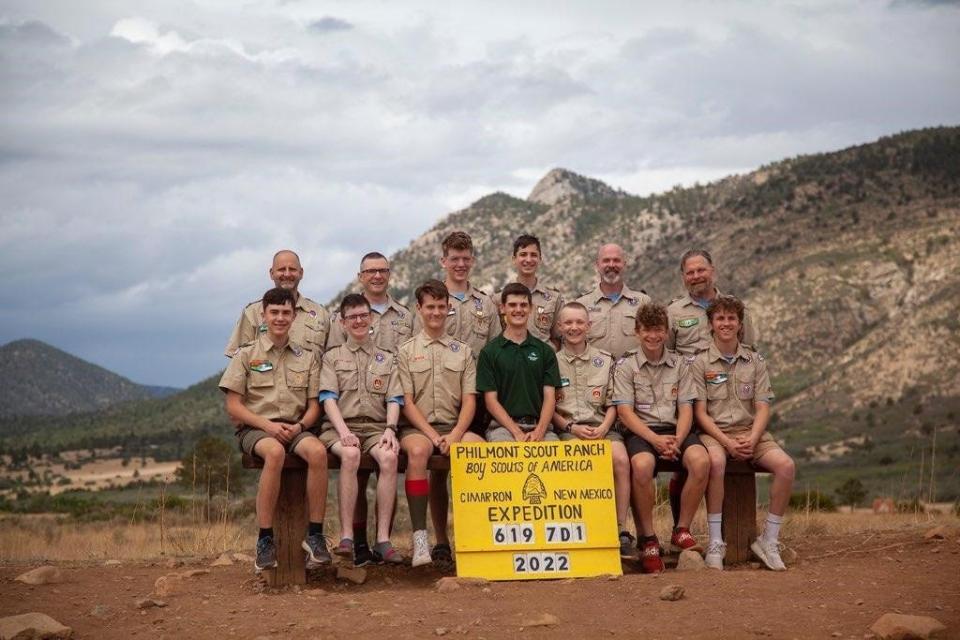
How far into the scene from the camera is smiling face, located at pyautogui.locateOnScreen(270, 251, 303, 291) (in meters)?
10.0

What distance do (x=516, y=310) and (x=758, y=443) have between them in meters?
2.42

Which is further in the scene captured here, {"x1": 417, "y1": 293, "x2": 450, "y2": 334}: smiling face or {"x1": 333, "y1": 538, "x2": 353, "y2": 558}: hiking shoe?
{"x1": 417, "y1": 293, "x2": 450, "y2": 334}: smiling face

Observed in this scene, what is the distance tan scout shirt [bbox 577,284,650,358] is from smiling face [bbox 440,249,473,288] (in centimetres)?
111

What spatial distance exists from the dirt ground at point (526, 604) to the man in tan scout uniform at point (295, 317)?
2.11 metres

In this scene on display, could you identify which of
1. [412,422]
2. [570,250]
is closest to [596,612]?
[412,422]

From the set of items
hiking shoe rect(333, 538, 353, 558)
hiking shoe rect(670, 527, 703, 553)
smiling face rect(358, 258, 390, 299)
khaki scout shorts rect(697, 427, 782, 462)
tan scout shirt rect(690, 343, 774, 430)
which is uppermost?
smiling face rect(358, 258, 390, 299)

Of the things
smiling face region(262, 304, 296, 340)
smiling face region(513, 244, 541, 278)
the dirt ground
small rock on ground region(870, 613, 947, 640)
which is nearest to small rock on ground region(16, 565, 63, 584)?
the dirt ground

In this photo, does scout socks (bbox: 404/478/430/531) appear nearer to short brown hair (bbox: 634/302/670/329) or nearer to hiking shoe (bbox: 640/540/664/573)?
hiking shoe (bbox: 640/540/664/573)

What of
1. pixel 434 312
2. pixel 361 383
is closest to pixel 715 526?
pixel 434 312

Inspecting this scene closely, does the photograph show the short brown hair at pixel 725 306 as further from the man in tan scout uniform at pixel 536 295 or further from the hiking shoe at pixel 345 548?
the hiking shoe at pixel 345 548

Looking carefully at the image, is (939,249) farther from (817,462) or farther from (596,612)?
(596,612)

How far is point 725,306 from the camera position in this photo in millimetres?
9508

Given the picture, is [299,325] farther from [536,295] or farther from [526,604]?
[526,604]

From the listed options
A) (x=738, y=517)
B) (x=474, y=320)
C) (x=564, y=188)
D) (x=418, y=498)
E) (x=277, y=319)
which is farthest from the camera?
(x=564, y=188)
